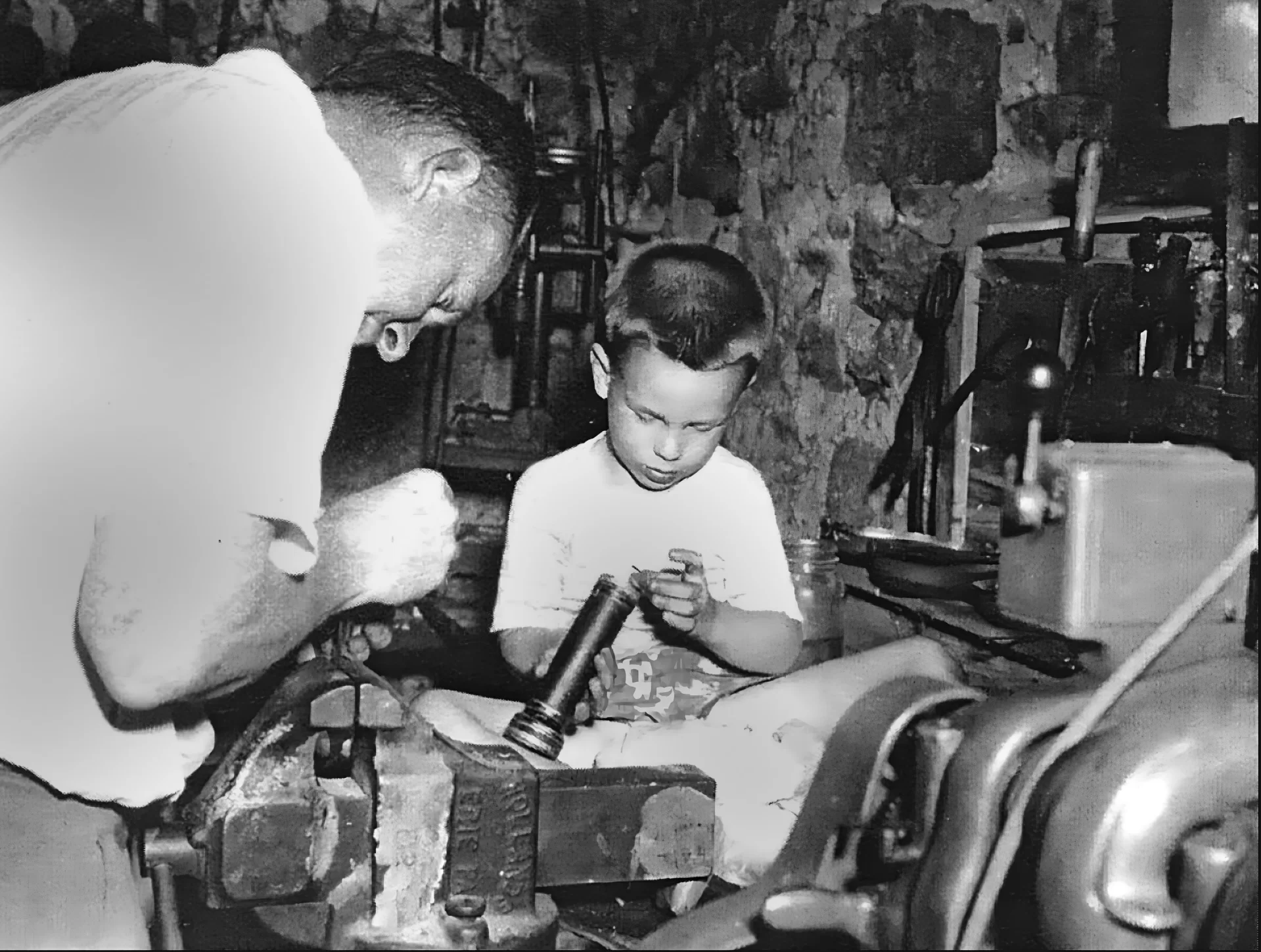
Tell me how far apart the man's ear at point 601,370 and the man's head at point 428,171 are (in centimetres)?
25

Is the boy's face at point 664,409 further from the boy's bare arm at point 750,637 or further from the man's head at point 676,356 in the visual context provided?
the boy's bare arm at point 750,637

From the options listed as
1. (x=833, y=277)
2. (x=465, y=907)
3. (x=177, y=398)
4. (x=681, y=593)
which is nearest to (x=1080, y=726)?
(x=465, y=907)

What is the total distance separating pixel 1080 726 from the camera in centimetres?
57

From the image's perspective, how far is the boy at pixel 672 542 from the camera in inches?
40.4

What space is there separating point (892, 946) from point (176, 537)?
44 centimetres

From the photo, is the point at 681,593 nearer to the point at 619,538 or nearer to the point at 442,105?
the point at 619,538

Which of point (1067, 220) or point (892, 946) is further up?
point (1067, 220)

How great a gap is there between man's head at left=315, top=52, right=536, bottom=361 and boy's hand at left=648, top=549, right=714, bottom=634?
0.28 m

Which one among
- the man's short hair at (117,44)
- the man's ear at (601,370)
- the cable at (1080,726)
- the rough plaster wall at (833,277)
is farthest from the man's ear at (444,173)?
the man's short hair at (117,44)

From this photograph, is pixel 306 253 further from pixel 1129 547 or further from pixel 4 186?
pixel 1129 547

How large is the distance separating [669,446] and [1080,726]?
0.57 metres

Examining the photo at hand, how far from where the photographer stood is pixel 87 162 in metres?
0.77

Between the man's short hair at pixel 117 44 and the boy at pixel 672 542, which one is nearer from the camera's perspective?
the boy at pixel 672 542

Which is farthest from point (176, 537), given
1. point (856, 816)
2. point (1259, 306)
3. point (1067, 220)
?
point (1067, 220)
